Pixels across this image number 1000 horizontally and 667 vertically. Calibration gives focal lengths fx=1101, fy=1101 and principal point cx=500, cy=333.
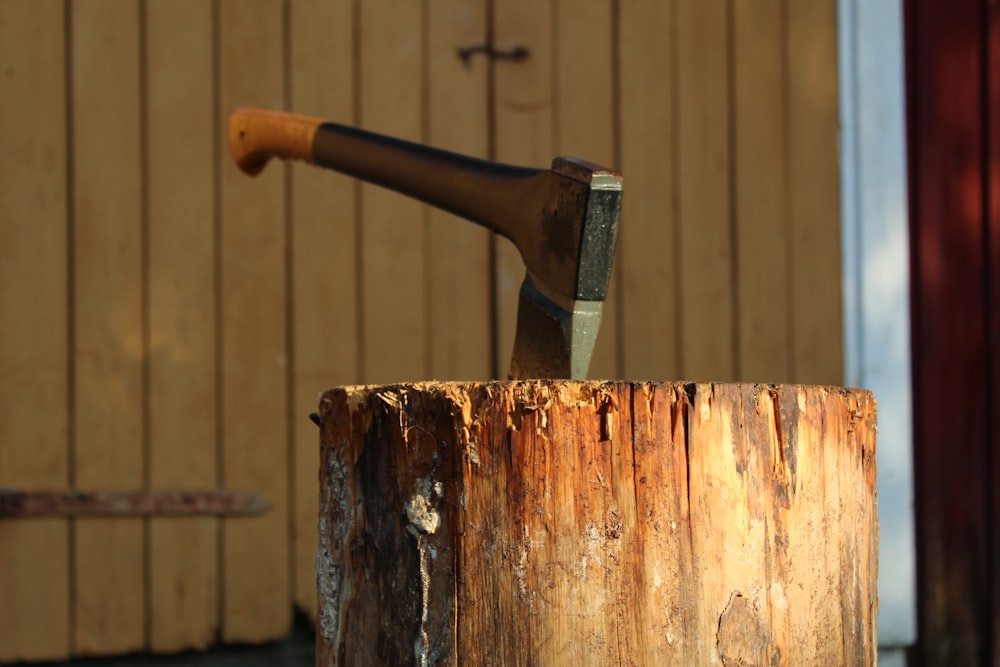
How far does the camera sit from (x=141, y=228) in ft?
9.13

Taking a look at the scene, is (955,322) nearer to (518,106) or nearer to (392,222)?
(518,106)

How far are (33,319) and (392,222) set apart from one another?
93 centimetres

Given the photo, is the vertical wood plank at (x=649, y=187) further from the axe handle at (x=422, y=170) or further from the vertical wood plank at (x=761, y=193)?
the axe handle at (x=422, y=170)

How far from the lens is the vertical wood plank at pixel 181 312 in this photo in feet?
9.05

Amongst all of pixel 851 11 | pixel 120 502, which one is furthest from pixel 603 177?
pixel 851 11

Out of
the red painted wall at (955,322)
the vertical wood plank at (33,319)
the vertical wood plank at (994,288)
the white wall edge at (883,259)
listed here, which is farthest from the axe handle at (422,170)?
the vertical wood plank at (994,288)

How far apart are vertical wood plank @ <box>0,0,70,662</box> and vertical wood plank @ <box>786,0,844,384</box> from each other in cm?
202

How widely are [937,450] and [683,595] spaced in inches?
92.4

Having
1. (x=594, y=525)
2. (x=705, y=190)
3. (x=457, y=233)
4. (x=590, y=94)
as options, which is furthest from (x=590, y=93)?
(x=594, y=525)

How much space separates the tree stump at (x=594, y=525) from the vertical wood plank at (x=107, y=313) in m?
1.59

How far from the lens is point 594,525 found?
1237mm

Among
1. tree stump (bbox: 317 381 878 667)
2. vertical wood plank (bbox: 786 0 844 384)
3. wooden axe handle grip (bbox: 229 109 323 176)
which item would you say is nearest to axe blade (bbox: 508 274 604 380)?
tree stump (bbox: 317 381 878 667)

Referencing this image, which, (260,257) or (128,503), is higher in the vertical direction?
(260,257)

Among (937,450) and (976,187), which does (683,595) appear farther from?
(976,187)
